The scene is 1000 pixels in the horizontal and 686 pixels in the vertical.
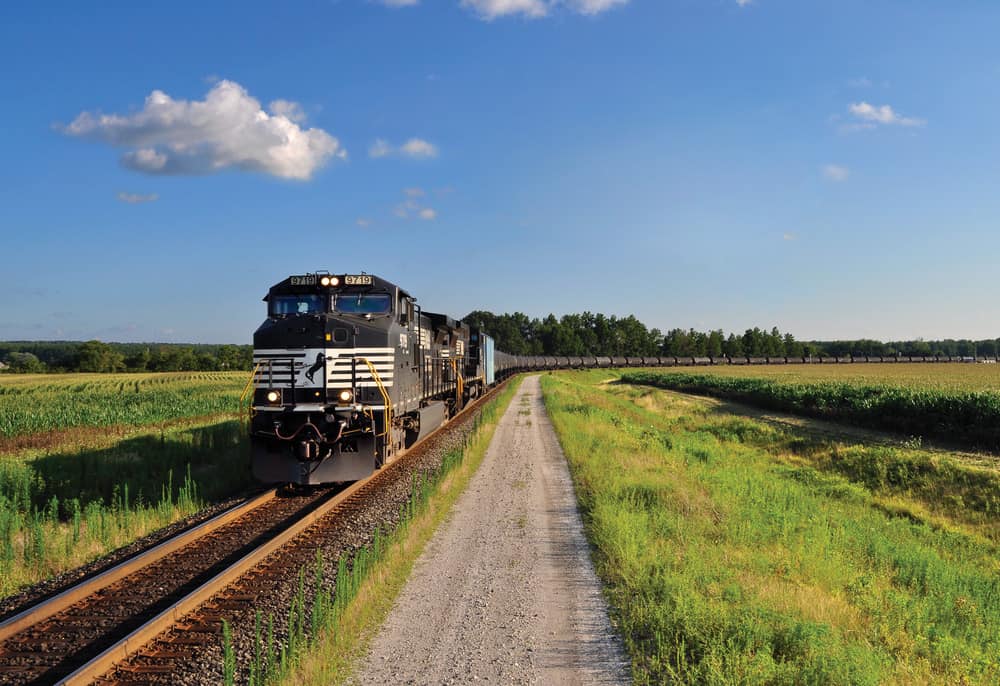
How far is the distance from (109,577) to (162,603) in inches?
A: 38.9

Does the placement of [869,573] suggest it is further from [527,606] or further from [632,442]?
[632,442]

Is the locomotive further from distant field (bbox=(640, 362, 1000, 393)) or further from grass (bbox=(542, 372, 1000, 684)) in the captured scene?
distant field (bbox=(640, 362, 1000, 393))

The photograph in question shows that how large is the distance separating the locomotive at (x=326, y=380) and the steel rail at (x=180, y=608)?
4.71 feet

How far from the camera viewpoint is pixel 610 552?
8.65m

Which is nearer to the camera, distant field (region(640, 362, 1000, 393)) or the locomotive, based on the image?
the locomotive

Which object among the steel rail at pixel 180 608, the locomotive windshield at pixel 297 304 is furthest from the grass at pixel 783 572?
the locomotive windshield at pixel 297 304

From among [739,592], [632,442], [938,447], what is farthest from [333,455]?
[938,447]

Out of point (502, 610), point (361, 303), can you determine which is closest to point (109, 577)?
point (502, 610)

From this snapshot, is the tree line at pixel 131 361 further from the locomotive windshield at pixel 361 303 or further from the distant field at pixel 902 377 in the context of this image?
the locomotive windshield at pixel 361 303

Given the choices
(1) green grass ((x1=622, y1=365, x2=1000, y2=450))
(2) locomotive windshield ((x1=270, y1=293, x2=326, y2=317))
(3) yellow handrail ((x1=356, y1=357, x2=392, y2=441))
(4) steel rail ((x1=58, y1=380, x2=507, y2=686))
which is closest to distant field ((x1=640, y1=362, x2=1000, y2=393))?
(1) green grass ((x1=622, y1=365, x2=1000, y2=450))

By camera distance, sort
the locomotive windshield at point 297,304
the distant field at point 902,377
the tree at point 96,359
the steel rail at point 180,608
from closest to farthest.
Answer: the steel rail at point 180,608 < the locomotive windshield at point 297,304 < the distant field at point 902,377 < the tree at point 96,359

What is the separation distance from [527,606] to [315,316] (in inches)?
294

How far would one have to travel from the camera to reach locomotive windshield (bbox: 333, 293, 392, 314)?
527 inches

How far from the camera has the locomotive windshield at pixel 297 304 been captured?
13266 millimetres
